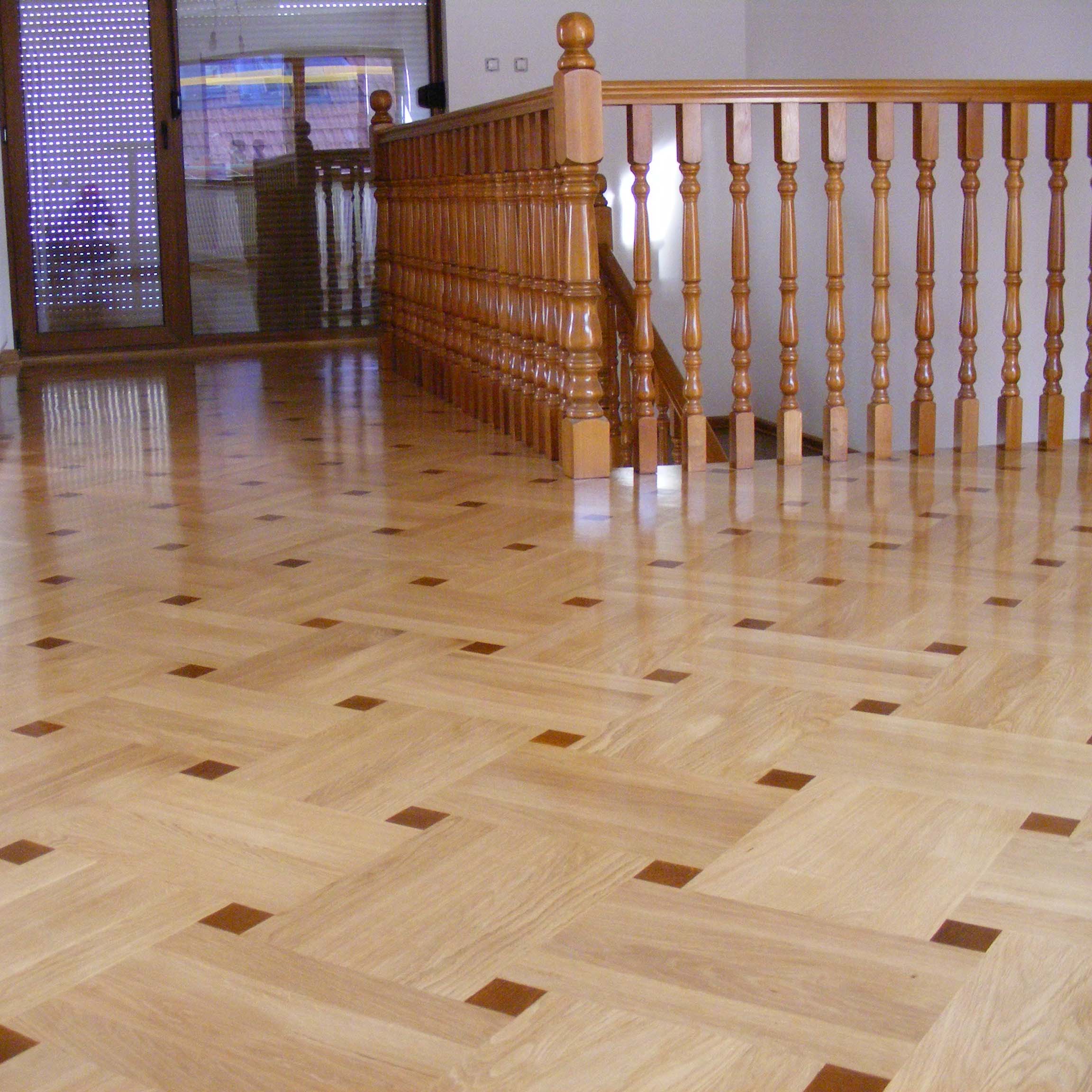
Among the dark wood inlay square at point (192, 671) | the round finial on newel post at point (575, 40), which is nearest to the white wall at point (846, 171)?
the round finial on newel post at point (575, 40)

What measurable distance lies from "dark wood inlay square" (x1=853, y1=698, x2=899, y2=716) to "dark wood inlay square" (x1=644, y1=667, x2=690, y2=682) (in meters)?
0.29

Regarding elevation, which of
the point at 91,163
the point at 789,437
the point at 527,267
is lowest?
the point at 789,437

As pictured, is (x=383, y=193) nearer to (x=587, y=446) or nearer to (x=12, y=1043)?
(x=587, y=446)

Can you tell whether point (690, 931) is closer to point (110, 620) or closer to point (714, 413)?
point (110, 620)

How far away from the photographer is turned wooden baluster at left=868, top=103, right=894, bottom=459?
13.1 ft

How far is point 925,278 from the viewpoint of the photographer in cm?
417

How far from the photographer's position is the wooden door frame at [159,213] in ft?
26.2

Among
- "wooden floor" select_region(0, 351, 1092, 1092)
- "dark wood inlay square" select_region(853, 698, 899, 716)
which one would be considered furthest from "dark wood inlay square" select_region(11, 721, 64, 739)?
"dark wood inlay square" select_region(853, 698, 899, 716)

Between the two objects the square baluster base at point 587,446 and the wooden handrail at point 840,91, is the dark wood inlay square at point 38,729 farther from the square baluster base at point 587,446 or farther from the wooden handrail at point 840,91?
the wooden handrail at point 840,91

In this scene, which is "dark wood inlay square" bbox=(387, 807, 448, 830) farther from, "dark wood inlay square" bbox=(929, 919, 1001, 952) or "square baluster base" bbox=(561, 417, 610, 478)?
"square baluster base" bbox=(561, 417, 610, 478)

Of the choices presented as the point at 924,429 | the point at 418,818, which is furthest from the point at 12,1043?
the point at 924,429

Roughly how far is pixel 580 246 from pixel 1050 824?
2.43 metres

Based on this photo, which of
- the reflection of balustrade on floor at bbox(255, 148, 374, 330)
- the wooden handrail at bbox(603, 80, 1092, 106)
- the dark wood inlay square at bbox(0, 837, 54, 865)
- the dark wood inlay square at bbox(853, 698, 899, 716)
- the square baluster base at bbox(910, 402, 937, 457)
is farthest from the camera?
the reflection of balustrade on floor at bbox(255, 148, 374, 330)

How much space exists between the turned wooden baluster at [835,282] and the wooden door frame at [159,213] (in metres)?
5.18
